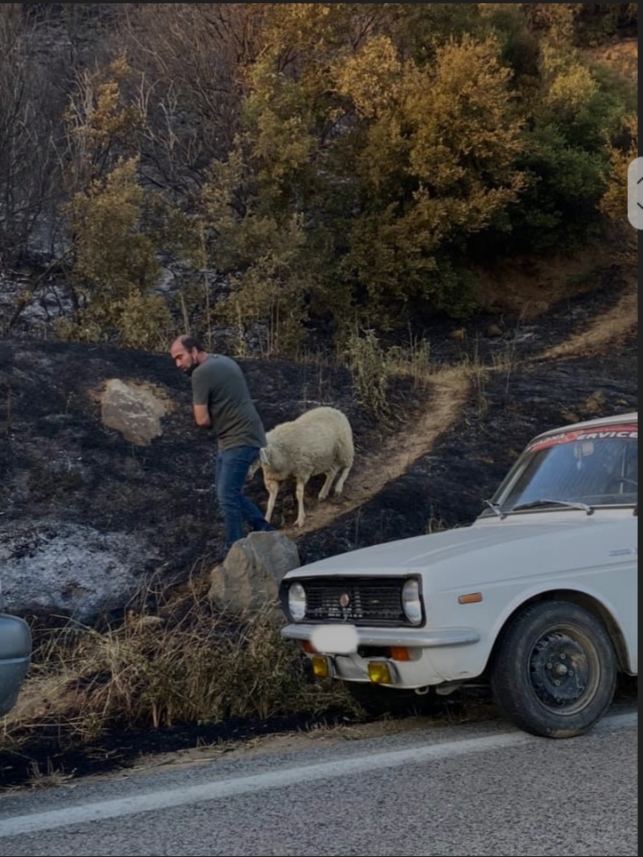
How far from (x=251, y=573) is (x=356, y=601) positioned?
2.64 meters

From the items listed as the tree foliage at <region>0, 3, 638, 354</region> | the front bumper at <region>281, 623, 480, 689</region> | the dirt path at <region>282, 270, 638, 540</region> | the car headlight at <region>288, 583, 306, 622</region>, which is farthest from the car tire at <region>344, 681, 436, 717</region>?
the tree foliage at <region>0, 3, 638, 354</region>

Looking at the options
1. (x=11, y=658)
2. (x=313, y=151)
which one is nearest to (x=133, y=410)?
(x=11, y=658)

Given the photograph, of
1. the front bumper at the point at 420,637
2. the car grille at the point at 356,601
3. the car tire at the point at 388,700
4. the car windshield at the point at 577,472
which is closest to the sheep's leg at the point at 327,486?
the car windshield at the point at 577,472

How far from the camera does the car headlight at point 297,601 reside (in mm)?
6871

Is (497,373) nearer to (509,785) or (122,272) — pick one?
(122,272)

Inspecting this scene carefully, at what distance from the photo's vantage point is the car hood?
20.1 ft

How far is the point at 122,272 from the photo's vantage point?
17625 mm

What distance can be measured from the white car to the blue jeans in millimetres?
2990

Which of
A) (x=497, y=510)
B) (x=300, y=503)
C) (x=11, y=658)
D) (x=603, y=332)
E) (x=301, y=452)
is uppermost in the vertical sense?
(x=603, y=332)

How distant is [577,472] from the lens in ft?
24.0

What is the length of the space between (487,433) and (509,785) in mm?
8879

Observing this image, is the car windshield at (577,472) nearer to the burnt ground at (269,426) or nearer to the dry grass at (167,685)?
the dry grass at (167,685)

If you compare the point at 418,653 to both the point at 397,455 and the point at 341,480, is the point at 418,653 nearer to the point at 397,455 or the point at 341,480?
the point at 341,480

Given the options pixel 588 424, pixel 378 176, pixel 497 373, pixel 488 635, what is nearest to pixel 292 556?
pixel 588 424
